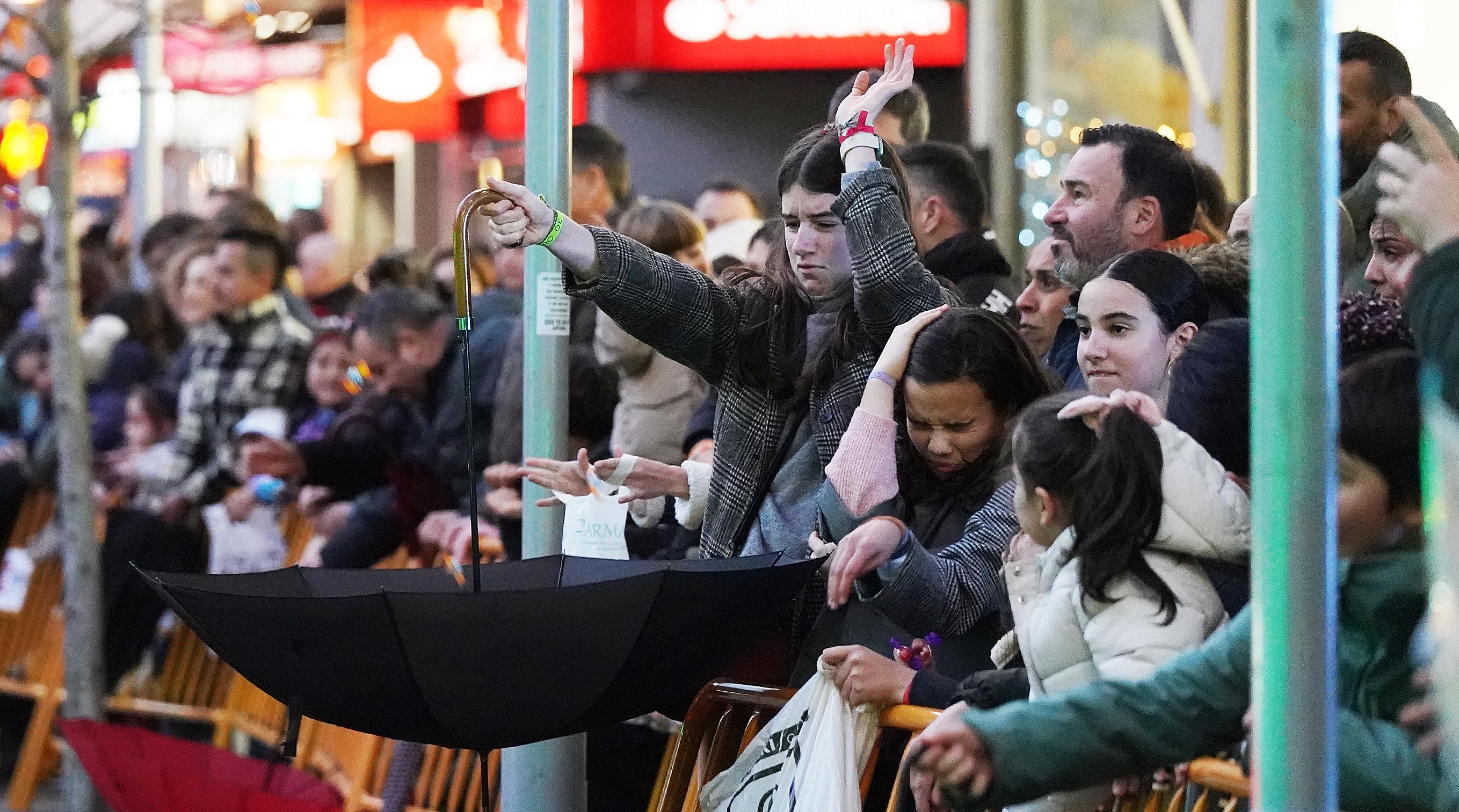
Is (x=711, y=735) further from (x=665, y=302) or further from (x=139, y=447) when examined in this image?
(x=139, y=447)

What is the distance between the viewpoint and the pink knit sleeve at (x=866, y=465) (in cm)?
335

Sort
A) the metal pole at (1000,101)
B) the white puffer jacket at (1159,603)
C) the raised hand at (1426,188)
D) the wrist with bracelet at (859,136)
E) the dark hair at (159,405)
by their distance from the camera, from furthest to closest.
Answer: the metal pole at (1000,101), the dark hair at (159,405), the wrist with bracelet at (859,136), the white puffer jacket at (1159,603), the raised hand at (1426,188)

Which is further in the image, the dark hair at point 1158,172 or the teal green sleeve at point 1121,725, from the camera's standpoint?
the dark hair at point 1158,172

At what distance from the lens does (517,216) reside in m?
3.50

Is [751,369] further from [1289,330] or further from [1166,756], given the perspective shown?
[1289,330]

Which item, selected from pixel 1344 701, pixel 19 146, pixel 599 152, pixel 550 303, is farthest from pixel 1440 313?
pixel 19 146

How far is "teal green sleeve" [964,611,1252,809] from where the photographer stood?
226cm

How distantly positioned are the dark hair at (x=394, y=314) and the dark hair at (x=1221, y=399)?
12.1ft

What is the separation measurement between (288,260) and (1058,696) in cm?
605

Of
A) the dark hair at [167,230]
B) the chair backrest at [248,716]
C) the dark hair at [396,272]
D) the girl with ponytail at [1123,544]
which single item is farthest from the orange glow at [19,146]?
the girl with ponytail at [1123,544]

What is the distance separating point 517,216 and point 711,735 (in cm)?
106

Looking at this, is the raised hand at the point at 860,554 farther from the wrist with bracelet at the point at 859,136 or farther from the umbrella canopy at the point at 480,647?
the wrist with bracelet at the point at 859,136

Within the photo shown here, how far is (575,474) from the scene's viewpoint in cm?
381

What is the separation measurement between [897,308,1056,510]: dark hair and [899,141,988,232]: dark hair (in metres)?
1.38
